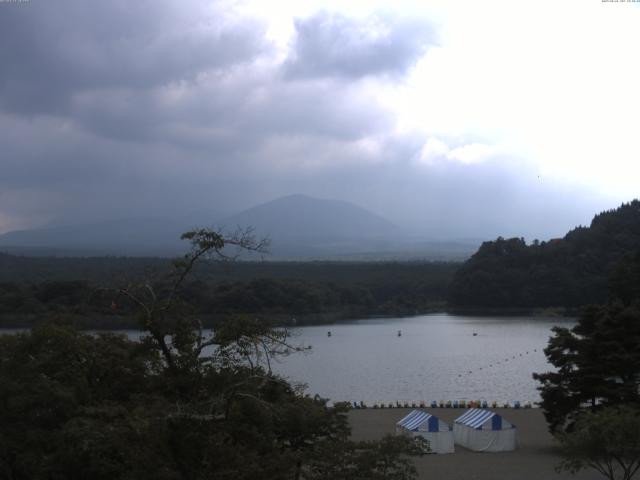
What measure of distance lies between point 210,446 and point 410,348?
35.4 metres

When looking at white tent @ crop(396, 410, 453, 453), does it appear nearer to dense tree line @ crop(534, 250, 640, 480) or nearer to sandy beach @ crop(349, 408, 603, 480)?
sandy beach @ crop(349, 408, 603, 480)

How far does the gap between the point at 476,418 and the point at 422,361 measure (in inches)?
766

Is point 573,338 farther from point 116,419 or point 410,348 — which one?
point 410,348

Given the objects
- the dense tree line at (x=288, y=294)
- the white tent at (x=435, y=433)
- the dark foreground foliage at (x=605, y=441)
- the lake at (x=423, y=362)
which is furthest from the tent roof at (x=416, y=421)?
the dense tree line at (x=288, y=294)

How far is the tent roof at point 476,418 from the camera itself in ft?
53.9

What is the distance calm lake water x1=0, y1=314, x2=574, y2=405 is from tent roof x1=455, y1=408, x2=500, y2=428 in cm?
431

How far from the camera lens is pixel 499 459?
15.4m

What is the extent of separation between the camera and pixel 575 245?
6756cm

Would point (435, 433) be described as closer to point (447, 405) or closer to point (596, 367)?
point (596, 367)

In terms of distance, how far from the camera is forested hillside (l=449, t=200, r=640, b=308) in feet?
208

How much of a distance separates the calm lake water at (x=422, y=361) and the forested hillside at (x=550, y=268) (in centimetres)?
855

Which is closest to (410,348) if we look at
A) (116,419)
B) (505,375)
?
(505,375)

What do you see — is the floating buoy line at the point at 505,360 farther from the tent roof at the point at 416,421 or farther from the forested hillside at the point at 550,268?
the forested hillside at the point at 550,268

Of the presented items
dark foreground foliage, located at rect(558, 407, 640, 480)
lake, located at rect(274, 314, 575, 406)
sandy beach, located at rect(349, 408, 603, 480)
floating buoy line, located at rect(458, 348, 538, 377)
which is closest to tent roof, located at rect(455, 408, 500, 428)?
sandy beach, located at rect(349, 408, 603, 480)
